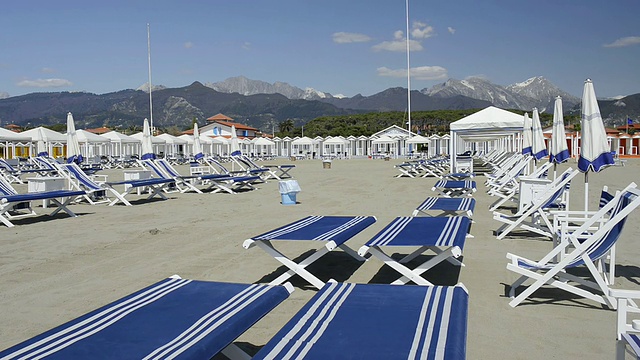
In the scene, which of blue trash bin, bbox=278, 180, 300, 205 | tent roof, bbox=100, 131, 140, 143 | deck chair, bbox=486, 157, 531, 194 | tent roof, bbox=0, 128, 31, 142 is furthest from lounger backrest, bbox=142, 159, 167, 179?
tent roof, bbox=100, 131, 140, 143

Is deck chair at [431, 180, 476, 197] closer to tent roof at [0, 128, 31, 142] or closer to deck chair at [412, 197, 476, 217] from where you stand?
deck chair at [412, 197, 476, 217]

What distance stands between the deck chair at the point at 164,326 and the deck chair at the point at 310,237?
115 cm

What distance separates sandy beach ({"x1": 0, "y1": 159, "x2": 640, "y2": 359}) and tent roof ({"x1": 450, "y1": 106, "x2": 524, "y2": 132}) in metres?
6.99

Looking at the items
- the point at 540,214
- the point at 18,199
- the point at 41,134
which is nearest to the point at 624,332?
the point at 540,214

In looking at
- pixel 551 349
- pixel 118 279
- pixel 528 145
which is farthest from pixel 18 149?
pixel 551 349

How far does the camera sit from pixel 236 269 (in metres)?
4.83

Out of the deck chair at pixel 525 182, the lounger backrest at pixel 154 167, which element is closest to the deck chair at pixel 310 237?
the deck chair at pixel 525 182

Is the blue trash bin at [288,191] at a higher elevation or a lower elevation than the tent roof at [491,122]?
lower

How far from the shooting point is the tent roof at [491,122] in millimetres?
15961

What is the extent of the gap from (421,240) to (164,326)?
2189 millimetres

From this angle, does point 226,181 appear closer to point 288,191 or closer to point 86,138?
point 288,191

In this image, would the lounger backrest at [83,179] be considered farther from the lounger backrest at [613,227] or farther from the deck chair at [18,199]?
the lounger backrest at [613,227]

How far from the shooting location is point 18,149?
4750cm

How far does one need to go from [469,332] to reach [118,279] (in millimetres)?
2924
